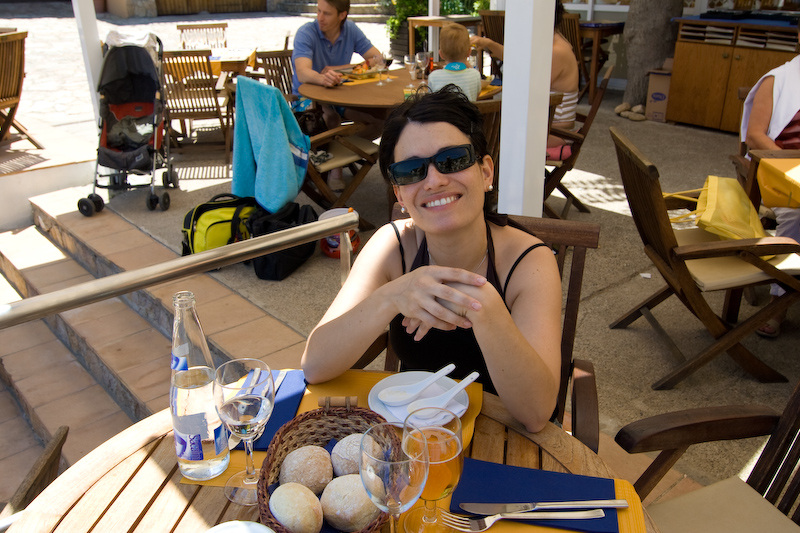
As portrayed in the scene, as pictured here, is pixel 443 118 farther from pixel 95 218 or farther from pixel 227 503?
pixel 95 218

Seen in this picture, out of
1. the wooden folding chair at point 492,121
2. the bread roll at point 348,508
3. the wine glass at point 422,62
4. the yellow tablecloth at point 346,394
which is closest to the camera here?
the bread roll at point 348,508

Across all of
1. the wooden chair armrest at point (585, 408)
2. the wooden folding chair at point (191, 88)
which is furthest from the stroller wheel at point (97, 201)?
the wooden chair armrest at point (585, 408)

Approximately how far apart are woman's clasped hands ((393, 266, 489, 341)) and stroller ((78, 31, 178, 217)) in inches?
155

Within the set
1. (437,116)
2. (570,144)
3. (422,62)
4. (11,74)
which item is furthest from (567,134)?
(11,74)

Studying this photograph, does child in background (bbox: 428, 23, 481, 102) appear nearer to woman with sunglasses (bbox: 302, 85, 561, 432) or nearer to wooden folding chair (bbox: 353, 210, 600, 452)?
wooden folding chair (bbox: 353, 210, 600, 452)

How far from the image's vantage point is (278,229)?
3799 mm

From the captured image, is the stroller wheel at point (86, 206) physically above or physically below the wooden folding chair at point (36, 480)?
below

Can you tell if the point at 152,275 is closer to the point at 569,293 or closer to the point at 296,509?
the point at 296,509

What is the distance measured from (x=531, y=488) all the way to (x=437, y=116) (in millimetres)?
933

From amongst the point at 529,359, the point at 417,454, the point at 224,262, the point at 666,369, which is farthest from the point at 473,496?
the point at 666,369

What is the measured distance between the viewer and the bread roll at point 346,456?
3.54 ft

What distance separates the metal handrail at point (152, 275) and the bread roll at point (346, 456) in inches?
22.8

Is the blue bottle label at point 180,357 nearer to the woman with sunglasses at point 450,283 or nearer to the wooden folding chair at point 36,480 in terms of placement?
the woman with sunglasses at point 450,283

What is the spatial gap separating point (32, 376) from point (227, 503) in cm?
334
